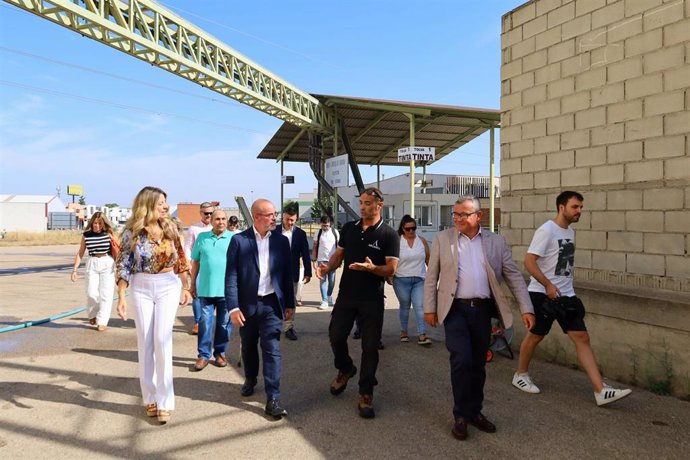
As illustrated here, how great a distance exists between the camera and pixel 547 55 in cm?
595

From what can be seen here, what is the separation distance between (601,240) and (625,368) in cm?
131

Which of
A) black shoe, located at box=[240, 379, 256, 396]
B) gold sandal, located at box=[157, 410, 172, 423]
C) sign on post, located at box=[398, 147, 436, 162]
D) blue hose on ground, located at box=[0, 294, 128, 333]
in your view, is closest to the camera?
gold sandal, located at box=[157, 410, 172, 423]

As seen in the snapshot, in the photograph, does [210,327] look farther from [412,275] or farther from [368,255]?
[412,275]

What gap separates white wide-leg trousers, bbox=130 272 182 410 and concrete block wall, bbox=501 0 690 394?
4.24m

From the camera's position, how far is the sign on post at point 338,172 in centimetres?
1938

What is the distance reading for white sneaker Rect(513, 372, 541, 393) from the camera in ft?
15.4

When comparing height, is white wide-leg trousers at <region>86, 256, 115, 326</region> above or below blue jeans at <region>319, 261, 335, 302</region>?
above

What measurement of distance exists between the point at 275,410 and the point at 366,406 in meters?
0.74

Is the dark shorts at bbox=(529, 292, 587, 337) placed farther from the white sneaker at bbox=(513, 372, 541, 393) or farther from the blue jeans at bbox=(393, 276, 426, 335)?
the blue jeans at bbox=(393, 276, 426, 335)

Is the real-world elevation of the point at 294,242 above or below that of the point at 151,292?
above

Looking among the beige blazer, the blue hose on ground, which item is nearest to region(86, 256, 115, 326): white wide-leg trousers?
the blue hose on ground

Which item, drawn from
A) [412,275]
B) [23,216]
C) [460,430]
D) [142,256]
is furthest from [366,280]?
[23,216]

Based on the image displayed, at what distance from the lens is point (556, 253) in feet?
14.4

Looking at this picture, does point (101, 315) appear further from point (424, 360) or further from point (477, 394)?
point (477, 394)
